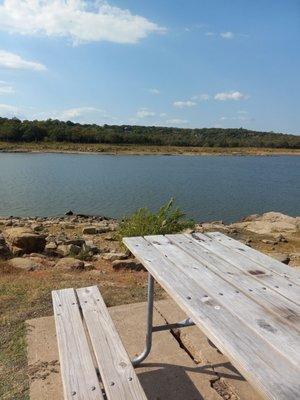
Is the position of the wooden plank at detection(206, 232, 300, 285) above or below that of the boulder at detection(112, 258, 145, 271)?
above

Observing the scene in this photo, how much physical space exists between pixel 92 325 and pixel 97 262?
400 cm

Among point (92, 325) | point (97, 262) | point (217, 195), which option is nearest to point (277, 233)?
point (97, 262)

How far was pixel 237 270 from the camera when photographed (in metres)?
2.29

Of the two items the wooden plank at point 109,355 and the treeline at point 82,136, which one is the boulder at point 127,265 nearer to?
the wooden plank at point 109,355

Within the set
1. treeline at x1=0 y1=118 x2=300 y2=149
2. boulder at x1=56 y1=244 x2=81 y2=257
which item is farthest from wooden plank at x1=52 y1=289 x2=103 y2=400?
treeline at x1=0 y1=118 x2=300 y2=149

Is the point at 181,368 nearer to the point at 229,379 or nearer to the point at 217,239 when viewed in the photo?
the point at 229,379

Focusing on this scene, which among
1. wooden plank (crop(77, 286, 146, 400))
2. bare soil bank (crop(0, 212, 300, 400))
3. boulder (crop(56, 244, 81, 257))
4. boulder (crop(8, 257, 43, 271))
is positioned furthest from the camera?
boulder (crop(56, 244, 81, 257))

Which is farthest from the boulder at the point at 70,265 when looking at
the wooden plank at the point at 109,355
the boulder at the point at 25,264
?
the wooden plank at the point at 109,355

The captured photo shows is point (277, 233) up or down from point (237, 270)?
down

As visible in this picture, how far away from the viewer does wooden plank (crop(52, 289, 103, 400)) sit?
1.94 meters

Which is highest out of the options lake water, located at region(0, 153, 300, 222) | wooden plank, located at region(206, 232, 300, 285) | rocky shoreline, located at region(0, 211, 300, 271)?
wooden plank, located at region(206, 232, 300, 285)

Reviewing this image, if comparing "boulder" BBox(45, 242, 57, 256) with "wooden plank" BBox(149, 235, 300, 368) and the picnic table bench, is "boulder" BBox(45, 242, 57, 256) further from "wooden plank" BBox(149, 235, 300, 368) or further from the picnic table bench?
"wooden plank" BBox(149, 235, 300, 368)

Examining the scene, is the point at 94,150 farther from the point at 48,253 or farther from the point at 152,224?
the point at 152,224

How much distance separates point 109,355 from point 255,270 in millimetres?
850
